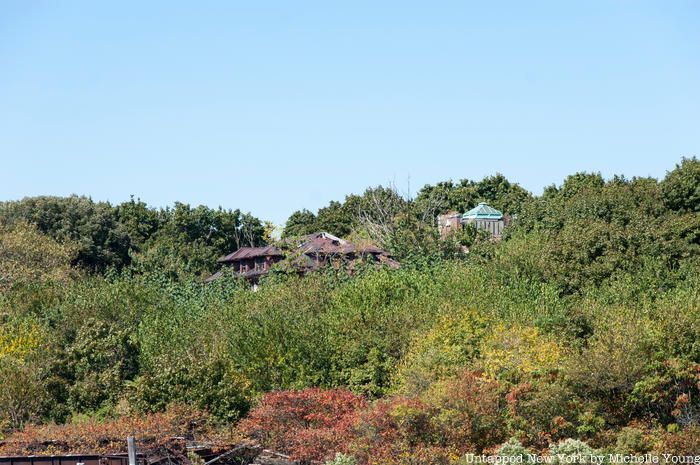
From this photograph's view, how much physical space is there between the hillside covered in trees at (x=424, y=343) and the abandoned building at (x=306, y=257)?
2.34 meters

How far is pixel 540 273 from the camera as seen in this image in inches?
2028

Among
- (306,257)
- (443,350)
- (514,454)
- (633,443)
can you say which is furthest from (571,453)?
(306,257)

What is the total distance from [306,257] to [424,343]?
1009 inches

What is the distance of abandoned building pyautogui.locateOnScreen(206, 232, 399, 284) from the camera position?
212 feet

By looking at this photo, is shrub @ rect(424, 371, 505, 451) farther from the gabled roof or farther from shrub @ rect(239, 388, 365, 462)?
the gabled roof

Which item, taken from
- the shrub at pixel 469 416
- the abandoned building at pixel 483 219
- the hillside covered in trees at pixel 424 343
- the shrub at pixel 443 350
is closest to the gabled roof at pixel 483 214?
the abandoned building at pixel 483 219

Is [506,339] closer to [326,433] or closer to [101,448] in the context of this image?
[326,433]

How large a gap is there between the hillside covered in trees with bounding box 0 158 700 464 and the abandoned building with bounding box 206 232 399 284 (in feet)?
7.66

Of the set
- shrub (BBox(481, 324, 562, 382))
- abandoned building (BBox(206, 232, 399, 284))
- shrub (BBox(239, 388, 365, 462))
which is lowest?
shrub (BBox(239, 388, 365, 462))

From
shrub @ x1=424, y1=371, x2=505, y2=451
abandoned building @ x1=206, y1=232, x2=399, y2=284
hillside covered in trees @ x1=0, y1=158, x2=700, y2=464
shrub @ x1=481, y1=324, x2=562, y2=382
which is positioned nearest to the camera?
shrub @ x1=424, y1=371, x2=505, y2=451

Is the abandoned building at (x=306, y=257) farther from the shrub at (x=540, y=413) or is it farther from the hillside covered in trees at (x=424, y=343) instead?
the shrub at (x=540, y=413)

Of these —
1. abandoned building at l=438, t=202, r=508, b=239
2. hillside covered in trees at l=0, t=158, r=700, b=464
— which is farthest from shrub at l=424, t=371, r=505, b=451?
abandoned building at l=438, t=202, r=508, b=239

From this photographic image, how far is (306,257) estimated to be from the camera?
66.1 m

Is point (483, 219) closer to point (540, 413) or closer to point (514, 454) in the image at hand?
point (540, 413)
